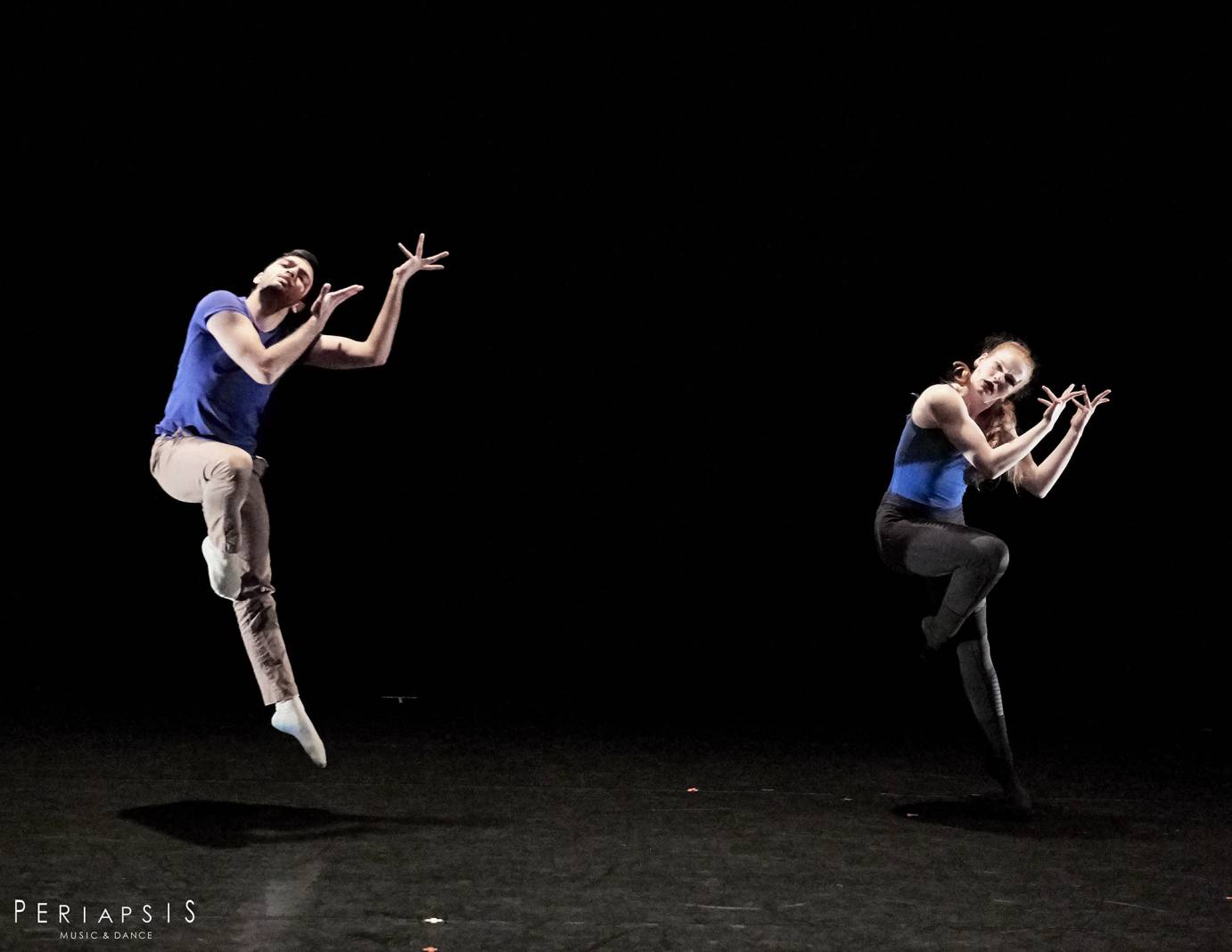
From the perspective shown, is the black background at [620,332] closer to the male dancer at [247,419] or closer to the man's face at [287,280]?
the male dancer at [247,419]

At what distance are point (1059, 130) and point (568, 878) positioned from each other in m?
3.40

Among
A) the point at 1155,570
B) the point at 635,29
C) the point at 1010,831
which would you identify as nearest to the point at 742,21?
the point at 635,29

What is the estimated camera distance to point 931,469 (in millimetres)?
3326

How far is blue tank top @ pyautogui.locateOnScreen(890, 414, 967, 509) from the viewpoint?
331 cm

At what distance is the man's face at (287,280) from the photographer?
3213 millimetres

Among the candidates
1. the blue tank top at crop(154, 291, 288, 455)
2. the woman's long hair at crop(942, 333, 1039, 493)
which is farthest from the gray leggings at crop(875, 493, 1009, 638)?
the blue tank top at crop(154, 291, 288, 455)

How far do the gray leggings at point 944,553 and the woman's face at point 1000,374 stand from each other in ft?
0.93

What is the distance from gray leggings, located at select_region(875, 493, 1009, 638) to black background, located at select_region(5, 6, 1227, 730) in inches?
52.5

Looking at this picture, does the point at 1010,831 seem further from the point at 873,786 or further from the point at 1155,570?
the point at 1155,570

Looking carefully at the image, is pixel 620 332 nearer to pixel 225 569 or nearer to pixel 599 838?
pixel 225 569

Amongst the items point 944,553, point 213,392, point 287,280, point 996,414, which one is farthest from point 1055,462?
point 213,392

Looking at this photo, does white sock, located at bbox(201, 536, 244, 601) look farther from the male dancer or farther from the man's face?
the man's face

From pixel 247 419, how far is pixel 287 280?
0.32 meters

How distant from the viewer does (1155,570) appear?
5.34m
